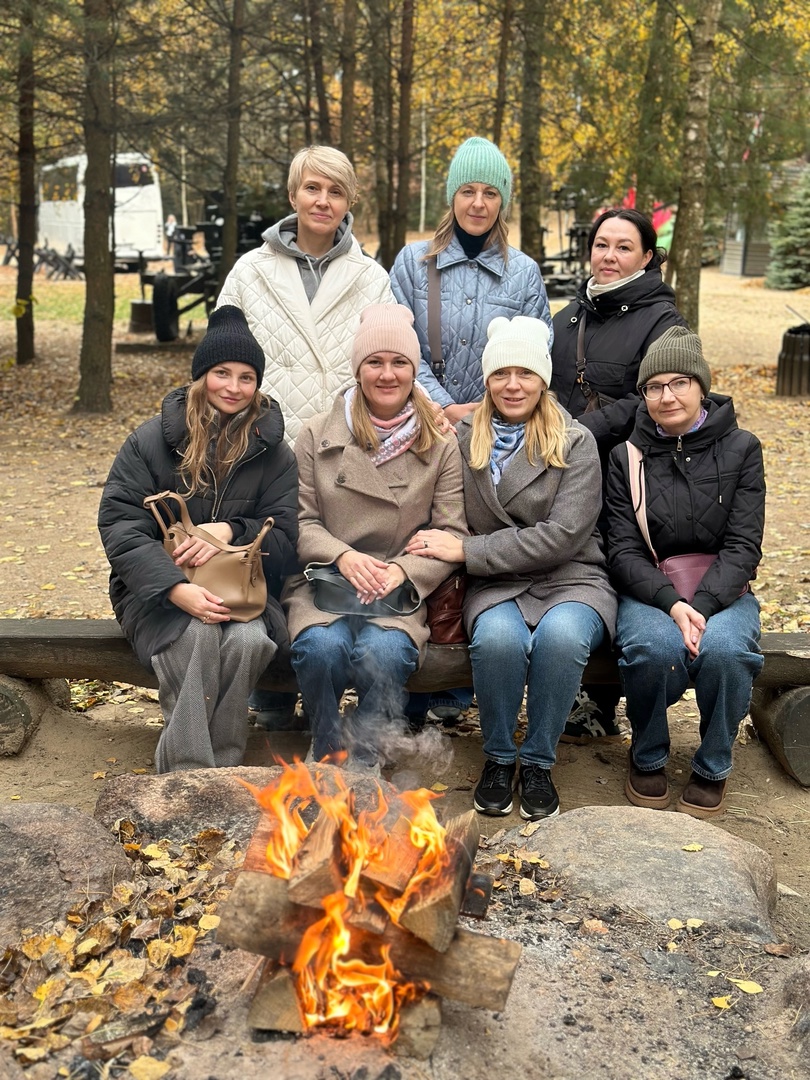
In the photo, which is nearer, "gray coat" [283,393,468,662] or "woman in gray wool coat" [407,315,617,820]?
"woman in gray wool coat" [407,315,617,820]

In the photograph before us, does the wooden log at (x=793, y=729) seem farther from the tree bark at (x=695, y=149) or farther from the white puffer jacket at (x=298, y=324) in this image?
the tree bark at (x=695, y=149)

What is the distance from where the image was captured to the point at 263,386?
4.79m

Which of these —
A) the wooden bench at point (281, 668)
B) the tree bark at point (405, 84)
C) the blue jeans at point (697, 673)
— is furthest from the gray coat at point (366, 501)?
the tree bark at point (405, 84)

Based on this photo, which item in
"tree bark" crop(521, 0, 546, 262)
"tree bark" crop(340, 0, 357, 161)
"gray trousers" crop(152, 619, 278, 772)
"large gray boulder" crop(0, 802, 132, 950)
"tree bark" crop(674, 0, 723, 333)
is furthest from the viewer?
"tree bark" crop(521, 0, 546, 262)

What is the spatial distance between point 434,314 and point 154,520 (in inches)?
59.7

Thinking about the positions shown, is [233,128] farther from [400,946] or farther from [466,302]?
Answer: [400,946]

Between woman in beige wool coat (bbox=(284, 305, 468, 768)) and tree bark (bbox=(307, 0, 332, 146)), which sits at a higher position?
tree bark (bbox=(307, 0, 332, 146))

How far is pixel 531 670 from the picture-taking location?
162 inches

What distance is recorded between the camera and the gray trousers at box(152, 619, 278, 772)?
401 centimetres

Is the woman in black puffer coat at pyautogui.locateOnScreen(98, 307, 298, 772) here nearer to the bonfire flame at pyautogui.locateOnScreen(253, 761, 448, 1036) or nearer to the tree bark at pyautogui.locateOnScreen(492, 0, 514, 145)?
Result: the bonfire flame at pyautogui.locateOnScreen(253, 761, 448, 1036)

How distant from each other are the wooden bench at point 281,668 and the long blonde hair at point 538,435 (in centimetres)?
79

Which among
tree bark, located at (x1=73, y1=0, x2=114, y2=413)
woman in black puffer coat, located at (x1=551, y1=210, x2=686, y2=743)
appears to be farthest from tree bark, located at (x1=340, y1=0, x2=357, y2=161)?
woman in black puffer coat, located at (x1=551, y1=210, x2=686, y2=743)

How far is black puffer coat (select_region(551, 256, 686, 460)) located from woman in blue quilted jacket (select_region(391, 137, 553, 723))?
160 mm

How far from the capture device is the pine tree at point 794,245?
27.6m
